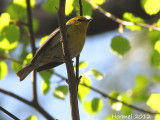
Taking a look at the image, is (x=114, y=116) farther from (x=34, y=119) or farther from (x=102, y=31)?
(x=102, y=31)

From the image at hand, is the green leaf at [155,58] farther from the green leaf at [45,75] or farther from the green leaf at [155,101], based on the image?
the green leaf at [45,75]

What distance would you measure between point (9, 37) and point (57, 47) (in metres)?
0.68

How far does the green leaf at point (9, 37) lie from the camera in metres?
2.70

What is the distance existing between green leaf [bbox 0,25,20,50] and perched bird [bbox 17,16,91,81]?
0.37 meters

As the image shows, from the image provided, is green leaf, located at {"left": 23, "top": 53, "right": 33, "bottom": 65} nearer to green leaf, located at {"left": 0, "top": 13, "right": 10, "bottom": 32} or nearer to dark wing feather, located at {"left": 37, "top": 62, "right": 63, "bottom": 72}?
dark wing feather, located at {"left": 37, "top": 62, "right": 63, "bottom": 72}

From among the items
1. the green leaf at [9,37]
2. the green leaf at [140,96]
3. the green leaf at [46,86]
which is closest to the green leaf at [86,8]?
the green leaf at [9,37]

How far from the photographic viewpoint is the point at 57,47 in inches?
128

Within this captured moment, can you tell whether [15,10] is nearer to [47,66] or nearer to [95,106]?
[47,66]

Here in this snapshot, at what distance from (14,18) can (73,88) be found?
1289 mm

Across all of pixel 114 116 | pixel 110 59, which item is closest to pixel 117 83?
pixel 110 59

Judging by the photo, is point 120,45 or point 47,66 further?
point 47,66

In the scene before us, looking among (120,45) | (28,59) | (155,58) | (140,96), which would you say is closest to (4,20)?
(28,59)

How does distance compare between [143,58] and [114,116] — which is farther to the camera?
[143,58]

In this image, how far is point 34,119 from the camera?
2238mm
